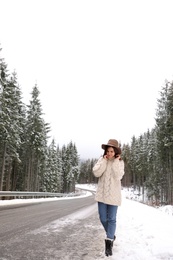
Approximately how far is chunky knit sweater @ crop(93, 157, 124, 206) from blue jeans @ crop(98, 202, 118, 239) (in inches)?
5.7

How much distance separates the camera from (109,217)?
519 cm

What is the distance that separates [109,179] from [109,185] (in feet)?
0.37

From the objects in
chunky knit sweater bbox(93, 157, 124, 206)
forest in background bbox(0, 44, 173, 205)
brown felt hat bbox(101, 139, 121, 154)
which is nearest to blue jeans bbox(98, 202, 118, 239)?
chunky knit sweater bbox(93, 157, 124, 206)

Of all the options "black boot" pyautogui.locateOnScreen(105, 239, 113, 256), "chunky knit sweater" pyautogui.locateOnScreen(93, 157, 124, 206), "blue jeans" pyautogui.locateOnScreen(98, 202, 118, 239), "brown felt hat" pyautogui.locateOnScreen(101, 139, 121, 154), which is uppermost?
"brown felt hat" pyautogui.locateOnScreen(101, 139, 121, 154)

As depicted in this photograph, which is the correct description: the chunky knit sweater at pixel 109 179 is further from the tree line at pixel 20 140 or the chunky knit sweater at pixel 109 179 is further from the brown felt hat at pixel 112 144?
the tree line at pixel 20 140

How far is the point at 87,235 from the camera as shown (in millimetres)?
7078

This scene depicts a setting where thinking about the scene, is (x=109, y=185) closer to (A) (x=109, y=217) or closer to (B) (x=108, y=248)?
(A) (x=109, y=217)

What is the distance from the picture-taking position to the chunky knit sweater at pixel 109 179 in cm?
516

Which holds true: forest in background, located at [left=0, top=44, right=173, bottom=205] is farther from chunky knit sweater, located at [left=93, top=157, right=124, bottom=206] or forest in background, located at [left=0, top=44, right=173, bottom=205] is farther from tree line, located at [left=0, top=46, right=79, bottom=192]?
chunky knit sweater, located at [left=93, top=157, right=124, bottom=206]

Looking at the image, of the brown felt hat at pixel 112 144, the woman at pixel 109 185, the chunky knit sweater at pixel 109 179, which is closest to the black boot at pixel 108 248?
the woman at pixel 109 185

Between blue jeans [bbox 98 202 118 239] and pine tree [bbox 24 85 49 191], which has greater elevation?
pine tree [bbox 24 85 49 191]

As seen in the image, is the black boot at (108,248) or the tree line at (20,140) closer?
the black boot at (108,248)

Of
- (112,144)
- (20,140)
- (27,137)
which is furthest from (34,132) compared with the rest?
(112,144)

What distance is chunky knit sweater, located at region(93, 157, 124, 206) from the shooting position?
5161 mm
